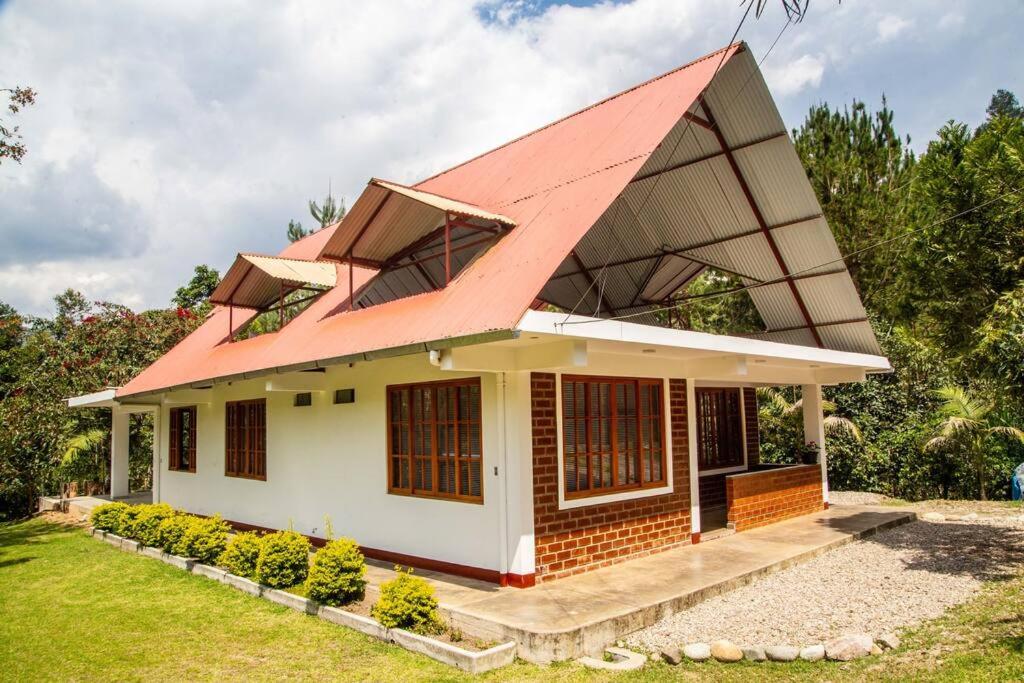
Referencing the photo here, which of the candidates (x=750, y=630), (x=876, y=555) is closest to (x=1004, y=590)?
(x=876, y=555)

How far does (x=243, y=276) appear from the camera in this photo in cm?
1181

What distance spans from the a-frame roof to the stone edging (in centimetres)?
244

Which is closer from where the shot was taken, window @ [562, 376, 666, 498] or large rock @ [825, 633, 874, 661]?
large rock @ [825, 633, 874, 661]

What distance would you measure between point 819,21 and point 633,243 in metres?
8.53

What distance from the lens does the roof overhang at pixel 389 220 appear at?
8.25 m

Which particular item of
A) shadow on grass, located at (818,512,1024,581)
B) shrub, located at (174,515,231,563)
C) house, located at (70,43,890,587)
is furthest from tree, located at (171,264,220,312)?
shadow on grass, located at (818,512,1024,581)

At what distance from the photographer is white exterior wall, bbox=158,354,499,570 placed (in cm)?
751

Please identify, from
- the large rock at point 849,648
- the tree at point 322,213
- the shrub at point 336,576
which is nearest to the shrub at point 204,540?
the shrub at point 336,576

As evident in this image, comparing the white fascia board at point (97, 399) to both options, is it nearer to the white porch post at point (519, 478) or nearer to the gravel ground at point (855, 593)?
the white porch post at point (519, 478)

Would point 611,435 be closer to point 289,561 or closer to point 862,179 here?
point 289,561

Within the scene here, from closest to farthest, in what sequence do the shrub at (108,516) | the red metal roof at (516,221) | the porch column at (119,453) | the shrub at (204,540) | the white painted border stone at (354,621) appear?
the white painted border stone at (354,621)
the red metal roof at (516,221)
the shrub at (204,540)
the shrub at (108,516)
the porch column at (119,453)

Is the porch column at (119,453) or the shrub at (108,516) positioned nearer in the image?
the shrub at (108,516)

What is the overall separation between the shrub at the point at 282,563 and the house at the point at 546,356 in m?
1.16

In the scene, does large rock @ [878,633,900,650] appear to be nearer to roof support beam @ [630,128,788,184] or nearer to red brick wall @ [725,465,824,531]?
red brick wall @ [725,465,824,531]
